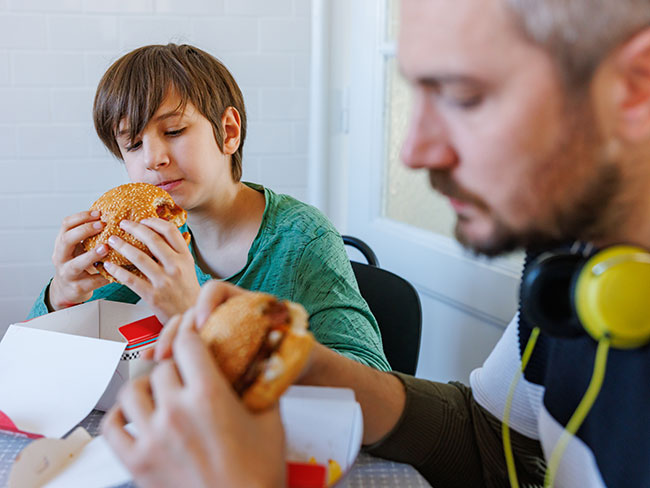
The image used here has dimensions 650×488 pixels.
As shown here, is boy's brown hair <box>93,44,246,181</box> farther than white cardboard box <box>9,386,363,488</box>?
Yes

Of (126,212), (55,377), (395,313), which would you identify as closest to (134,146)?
(126,212)

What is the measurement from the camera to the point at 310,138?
254 cm

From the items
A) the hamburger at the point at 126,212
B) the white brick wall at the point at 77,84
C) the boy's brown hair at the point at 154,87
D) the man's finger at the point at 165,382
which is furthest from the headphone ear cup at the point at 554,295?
the white brick wall at the point at 77,84

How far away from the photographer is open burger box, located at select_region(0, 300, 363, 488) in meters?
0.70

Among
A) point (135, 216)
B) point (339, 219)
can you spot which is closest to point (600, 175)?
point (135, 216)

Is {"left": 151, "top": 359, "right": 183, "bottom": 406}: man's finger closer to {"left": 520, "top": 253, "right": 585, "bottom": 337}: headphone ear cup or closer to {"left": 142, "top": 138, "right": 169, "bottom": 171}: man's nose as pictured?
{"left": 520, "top": 253, "right": 585, "bottom": 337}: headphone ear cup

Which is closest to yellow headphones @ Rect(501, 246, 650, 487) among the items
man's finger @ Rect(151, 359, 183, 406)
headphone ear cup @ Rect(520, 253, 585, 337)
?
headphone ear cup @ Rect(520, 253, 585, 337)

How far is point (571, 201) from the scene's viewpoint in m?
0.63

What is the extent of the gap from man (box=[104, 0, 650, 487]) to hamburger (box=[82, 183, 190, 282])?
0.50 m

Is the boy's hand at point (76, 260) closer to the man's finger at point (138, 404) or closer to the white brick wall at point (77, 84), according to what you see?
the man's finger at point (138, 404)

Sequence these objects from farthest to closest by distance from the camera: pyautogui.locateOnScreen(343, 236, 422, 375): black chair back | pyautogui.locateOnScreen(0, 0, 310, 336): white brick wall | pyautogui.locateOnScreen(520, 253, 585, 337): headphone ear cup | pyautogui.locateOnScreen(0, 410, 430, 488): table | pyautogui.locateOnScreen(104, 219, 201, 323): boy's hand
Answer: pyautogui.locateOnScreen(0, 0, 310, 336): white brick wall
pyautogui.locateOnScreen(343, 236, 422, 375): black chair back
pyautogui.locateOnScreen(104, 219, 201, 323): boy's hand
pyautogui.locateOnScreen(0, 410, 430, 488): table
pyautogui.locateOnScreen(520, 253, 585, 337): headphone ear cup

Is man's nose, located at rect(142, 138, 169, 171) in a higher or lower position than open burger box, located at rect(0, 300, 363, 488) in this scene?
higher

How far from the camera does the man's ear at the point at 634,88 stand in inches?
22.0

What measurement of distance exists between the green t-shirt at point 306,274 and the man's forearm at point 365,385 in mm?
264
